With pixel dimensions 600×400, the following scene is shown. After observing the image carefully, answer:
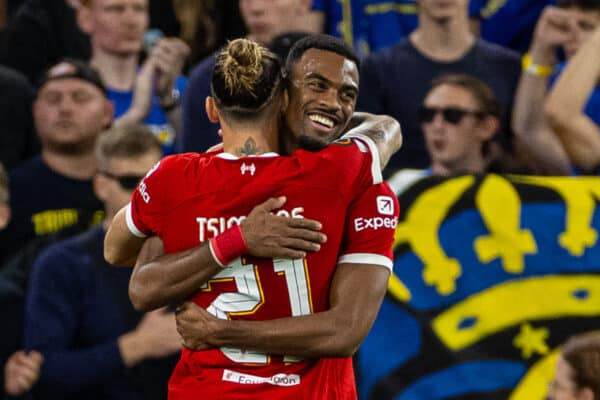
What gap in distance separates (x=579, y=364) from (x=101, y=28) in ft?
12.6

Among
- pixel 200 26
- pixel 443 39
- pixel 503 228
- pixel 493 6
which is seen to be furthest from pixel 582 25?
pixel 200 26

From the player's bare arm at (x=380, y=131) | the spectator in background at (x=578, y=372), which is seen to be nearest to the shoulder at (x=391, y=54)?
the spectator in background at (x=578, y=372)

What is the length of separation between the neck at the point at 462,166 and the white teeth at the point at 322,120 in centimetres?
262

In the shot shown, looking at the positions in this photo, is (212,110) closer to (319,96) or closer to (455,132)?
(319,96)

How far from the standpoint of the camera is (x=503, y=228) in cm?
601

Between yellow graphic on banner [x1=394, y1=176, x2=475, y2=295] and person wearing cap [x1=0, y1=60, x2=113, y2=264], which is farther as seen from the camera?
person wearing cap [x1=0, y1=60, x2=113, y2=264]

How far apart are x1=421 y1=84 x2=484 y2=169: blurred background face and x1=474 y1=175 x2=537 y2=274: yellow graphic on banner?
1.84 feet

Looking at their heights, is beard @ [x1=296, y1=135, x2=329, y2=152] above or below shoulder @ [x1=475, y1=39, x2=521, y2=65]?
above

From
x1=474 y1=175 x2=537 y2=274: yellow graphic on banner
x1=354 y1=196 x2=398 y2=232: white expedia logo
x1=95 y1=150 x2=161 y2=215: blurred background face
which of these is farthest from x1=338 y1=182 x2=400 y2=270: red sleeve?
x1=95 y1=150 x2=161 y2=215: blurred background face

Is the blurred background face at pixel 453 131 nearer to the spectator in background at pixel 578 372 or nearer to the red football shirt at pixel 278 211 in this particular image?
the spectator in background at pixel 578 372

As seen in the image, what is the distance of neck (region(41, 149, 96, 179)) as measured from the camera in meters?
7.19

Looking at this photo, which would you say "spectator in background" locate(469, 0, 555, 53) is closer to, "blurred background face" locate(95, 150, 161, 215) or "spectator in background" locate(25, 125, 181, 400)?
"blurred background face" locate(95, 150, 161, 215)

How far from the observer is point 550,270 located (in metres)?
5.97

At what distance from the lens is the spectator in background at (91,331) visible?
6.05 meters
